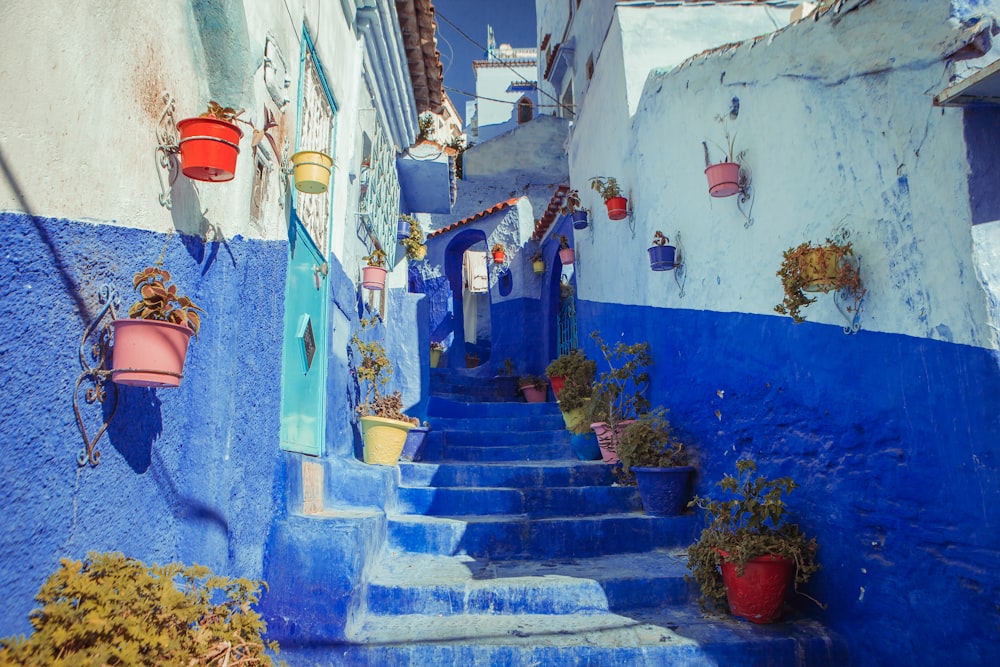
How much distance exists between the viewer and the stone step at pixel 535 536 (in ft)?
16.1

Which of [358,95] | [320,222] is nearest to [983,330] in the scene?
[320,222]

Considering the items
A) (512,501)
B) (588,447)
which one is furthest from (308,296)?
(588,447)

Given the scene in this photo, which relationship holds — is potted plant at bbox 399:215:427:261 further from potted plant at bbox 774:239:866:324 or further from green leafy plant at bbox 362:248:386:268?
potted plant at bbox 774:239:866:324

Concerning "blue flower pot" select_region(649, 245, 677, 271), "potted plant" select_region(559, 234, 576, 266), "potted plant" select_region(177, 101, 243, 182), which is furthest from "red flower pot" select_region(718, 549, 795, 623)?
"potted plant" select_region(559, 234, 576, 266)

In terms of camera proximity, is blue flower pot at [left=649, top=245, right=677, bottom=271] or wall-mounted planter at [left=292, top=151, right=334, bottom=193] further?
blue flower pot at [left=649, top=245, right=677, bottom=271]

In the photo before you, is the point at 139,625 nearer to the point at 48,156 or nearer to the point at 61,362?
the point at 61,362

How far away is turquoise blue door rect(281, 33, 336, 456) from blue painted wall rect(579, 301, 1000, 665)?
3065 millimetres

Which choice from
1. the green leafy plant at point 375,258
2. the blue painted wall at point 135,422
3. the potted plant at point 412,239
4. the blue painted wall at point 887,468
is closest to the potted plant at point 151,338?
the blue painted wall at point 135,422

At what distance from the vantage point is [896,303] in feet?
10.8

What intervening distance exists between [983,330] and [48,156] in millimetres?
3562

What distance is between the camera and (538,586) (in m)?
4.16

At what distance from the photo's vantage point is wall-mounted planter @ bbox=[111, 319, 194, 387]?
2361 mm

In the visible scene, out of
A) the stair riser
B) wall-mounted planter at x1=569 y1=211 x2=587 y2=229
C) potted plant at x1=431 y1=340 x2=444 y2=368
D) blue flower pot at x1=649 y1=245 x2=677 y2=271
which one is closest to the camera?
the stair riser

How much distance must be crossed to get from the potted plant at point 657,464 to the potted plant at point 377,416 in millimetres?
1969
